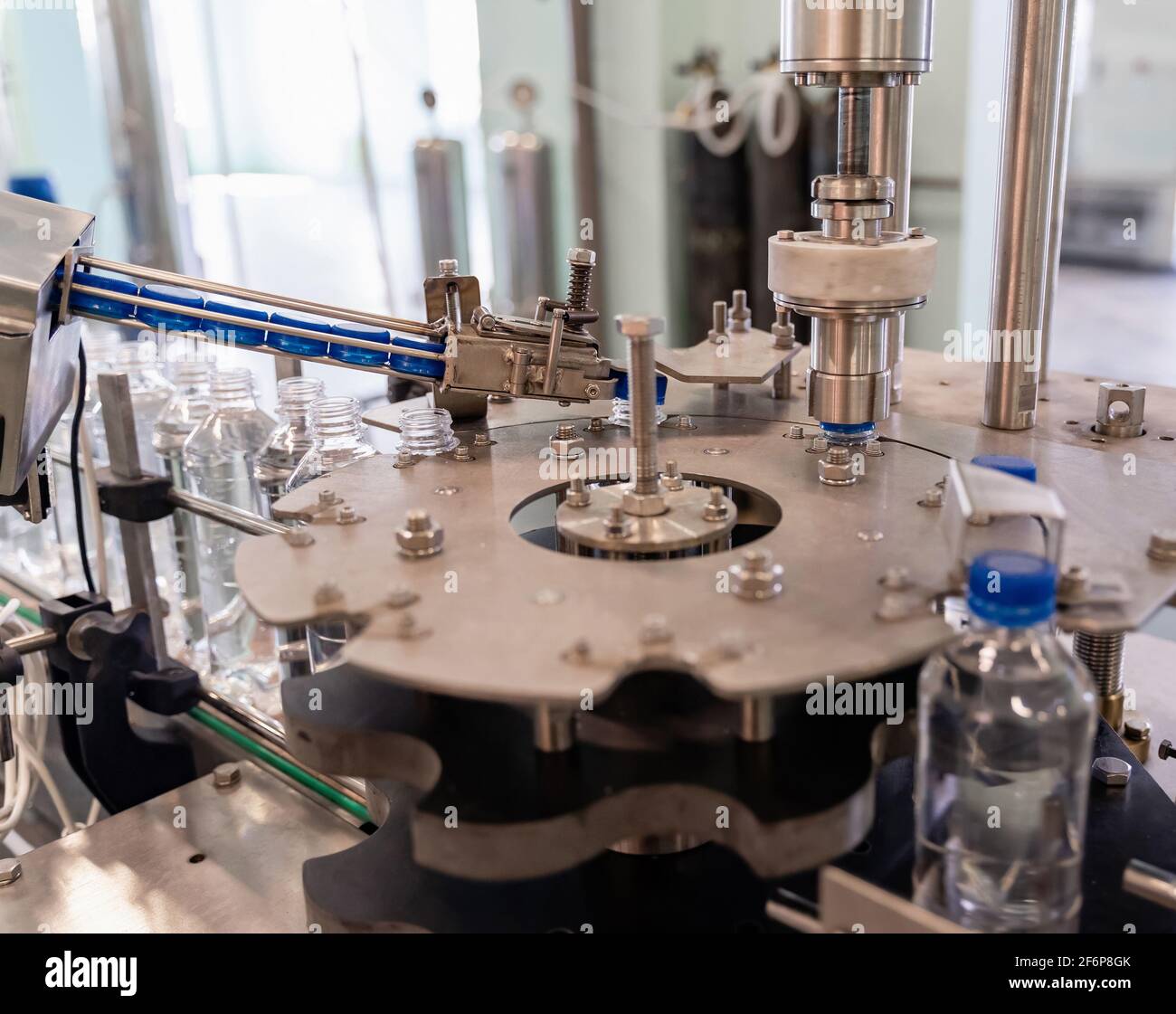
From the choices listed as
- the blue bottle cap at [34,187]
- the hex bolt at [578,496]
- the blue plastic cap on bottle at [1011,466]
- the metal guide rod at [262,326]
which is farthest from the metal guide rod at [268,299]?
the blue bottle cap at [34,187]

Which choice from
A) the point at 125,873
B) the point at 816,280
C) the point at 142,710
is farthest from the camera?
the point at 142,710

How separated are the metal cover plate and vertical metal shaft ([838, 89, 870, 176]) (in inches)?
27.2

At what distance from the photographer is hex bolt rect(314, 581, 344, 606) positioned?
2.38 ft

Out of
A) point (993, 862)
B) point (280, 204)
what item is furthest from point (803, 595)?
point (280, 204)

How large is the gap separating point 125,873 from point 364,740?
350 millimetres

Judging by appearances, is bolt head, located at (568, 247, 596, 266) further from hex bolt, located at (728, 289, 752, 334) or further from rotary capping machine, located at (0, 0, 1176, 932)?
hex bolt, located at (728, 289, 752, 334)

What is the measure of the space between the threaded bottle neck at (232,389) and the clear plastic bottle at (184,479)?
2cm

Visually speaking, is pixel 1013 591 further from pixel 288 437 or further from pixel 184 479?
pixel 184 479

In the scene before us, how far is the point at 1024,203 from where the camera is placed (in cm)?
101

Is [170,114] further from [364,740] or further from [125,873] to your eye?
[364,740]

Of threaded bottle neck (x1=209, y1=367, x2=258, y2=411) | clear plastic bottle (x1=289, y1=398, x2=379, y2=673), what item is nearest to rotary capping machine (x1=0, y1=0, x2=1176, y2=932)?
clear plastic bottle (x1=289, y1=398, x2=379, y2=673)

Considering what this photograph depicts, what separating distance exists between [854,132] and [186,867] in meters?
0.79

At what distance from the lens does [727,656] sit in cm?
65

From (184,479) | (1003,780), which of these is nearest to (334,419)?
(184,479)
